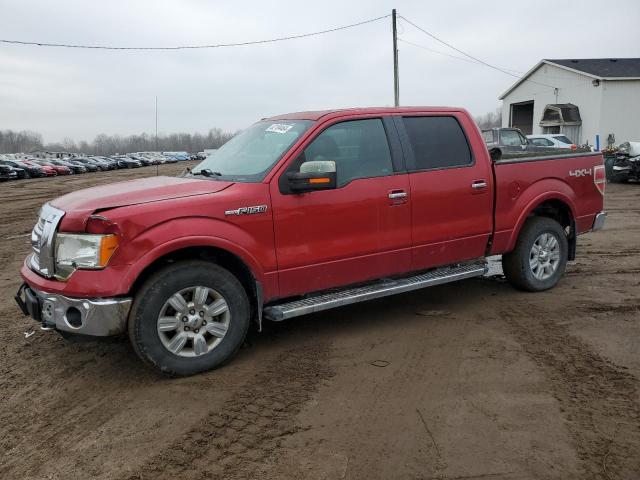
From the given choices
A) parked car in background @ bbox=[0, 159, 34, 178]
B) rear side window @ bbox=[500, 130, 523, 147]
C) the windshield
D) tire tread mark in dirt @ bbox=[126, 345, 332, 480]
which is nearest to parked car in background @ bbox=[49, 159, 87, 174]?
parked car in background @ bbox=[0, 159, 34, 178]

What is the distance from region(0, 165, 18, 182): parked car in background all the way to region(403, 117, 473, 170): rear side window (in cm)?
3602

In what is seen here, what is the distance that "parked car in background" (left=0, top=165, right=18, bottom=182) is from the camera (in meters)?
34.8

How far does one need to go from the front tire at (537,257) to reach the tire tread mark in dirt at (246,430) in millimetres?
2757

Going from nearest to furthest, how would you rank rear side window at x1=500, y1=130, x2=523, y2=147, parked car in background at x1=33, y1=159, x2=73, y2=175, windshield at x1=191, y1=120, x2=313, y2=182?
windshield at x1=191, y1=120, x2=313, y2=182
rear side window at x1=500, y1=130, x2=523, y2=147
parked car in background at x1=33, y1=159, x2=73, y2=175

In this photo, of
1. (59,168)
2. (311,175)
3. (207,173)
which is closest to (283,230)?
(311,175)

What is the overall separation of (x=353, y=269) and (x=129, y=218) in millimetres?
1901

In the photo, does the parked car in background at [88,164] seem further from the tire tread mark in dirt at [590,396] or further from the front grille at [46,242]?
the tire tread mark in dirt at [590,396]

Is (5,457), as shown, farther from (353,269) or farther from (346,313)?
(346,313)

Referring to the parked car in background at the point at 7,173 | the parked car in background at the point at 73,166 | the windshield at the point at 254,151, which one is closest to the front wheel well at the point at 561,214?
the windshield at the point at 254,151

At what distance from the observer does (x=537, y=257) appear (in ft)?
20.2

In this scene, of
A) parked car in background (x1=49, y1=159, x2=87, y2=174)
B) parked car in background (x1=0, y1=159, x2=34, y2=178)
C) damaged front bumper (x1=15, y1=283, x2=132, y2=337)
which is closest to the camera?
damaged front bumper (x1=15, y1=283, x2=132, y2=337)

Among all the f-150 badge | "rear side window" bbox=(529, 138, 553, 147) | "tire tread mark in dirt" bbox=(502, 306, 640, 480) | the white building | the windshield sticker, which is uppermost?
the white building

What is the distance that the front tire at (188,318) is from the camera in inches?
155

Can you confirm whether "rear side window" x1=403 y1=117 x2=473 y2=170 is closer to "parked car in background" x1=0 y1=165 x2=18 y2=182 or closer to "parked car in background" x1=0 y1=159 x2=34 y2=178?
"parked car in background" x1=0 y1=165 x2=18 y2=182
